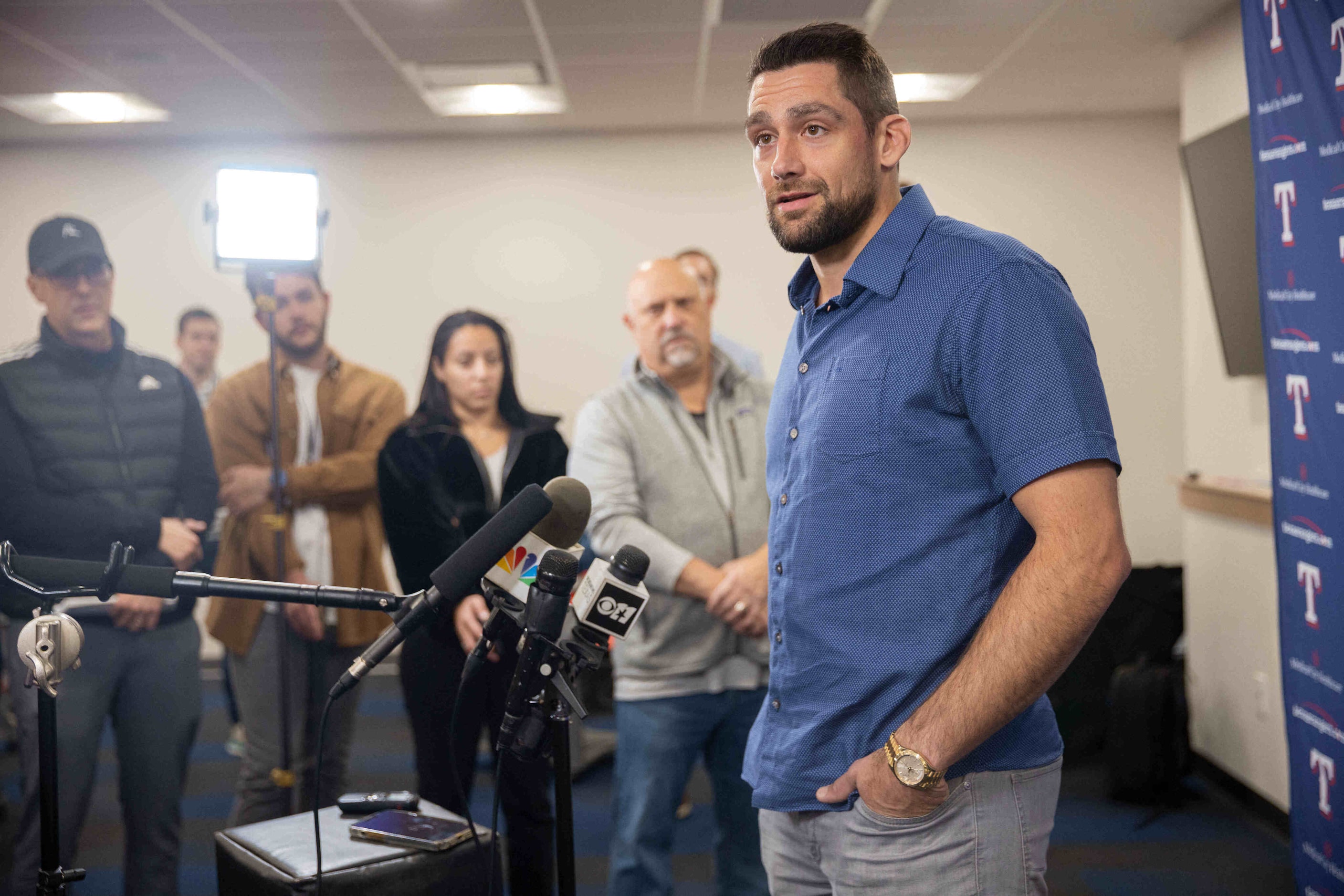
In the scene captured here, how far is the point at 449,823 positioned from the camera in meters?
1.41

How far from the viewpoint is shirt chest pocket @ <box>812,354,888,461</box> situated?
1094mm

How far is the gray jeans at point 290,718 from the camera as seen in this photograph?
255 cm

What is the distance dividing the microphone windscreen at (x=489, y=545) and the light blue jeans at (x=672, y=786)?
42.9 inches

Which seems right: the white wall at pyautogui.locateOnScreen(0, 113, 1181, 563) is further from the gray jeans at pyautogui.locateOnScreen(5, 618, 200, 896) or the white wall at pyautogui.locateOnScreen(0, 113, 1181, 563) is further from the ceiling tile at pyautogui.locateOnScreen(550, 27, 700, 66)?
the gray jeans at pyautogui.locateOnScreen(5, 618, 200, 896)

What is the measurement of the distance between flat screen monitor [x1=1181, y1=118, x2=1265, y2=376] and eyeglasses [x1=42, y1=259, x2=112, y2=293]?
338 centimetres

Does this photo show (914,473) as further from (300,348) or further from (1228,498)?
(1228,498)

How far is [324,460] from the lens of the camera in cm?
284

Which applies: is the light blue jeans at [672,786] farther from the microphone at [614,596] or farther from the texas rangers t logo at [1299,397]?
the texas rangers t logo at [1299,397]

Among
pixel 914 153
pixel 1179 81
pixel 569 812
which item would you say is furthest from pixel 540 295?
pixel 569 812

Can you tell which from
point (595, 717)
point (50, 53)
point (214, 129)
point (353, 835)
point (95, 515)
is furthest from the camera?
point (214, 129)

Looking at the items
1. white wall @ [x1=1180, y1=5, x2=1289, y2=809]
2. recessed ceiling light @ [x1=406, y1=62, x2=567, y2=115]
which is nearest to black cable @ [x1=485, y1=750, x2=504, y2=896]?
white wall @ [x1=1180, y1=5, x2=1289, y2=809]

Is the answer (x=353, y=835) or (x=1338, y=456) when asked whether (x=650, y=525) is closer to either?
(x=353, y=835)

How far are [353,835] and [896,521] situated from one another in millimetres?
840

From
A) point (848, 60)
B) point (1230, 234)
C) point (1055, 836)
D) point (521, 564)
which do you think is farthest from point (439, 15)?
point (1055, 836)
